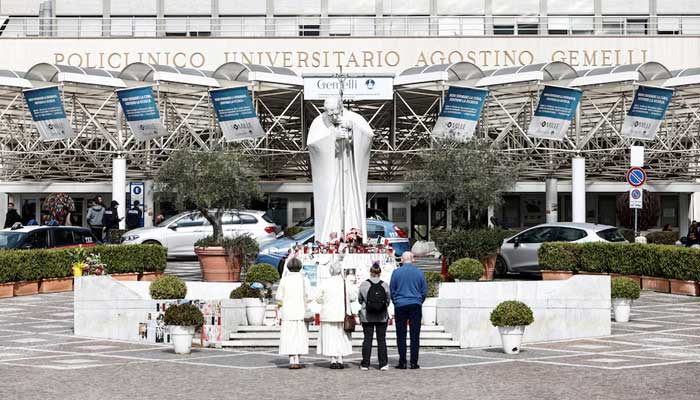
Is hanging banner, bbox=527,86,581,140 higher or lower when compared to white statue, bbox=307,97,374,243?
higher

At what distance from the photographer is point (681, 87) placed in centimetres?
3384

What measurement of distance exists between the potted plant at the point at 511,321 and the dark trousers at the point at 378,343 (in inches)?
75.5

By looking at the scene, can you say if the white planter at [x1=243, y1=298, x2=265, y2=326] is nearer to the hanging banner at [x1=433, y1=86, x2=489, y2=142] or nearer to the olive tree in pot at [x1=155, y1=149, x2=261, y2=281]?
the olive tree in pot at [x1=155, y1=149, x2=261, y2=281]

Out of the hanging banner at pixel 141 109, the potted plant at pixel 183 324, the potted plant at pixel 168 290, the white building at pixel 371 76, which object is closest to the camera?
the potted plant at pixel 183 324

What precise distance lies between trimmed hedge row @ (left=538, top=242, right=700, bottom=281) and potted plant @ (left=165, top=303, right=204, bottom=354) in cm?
1214

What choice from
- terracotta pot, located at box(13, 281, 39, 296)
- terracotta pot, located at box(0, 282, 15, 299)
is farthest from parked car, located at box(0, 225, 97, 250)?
terracotta pot, located at box(0, 282, 15, 299)

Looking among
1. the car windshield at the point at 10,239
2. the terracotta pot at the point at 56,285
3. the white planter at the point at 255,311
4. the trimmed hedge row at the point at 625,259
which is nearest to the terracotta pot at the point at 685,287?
the trimmed hedge row at the point at 625,259

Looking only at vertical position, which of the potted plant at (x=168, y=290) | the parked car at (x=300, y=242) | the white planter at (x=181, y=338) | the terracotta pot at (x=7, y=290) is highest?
the parked car at (x=300, y=242)

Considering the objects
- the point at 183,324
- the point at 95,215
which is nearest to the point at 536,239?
the point at 95,215

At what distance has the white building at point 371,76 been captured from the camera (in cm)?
3534

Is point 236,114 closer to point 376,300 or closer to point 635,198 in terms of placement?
point 635,198

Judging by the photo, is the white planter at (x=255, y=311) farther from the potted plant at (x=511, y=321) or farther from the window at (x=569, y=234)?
the window at (x=569, y=234)

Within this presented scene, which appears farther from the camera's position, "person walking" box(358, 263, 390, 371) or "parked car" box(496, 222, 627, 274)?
"parked car" box(496, 222, 627, 274)

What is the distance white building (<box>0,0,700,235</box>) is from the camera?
3534cm
